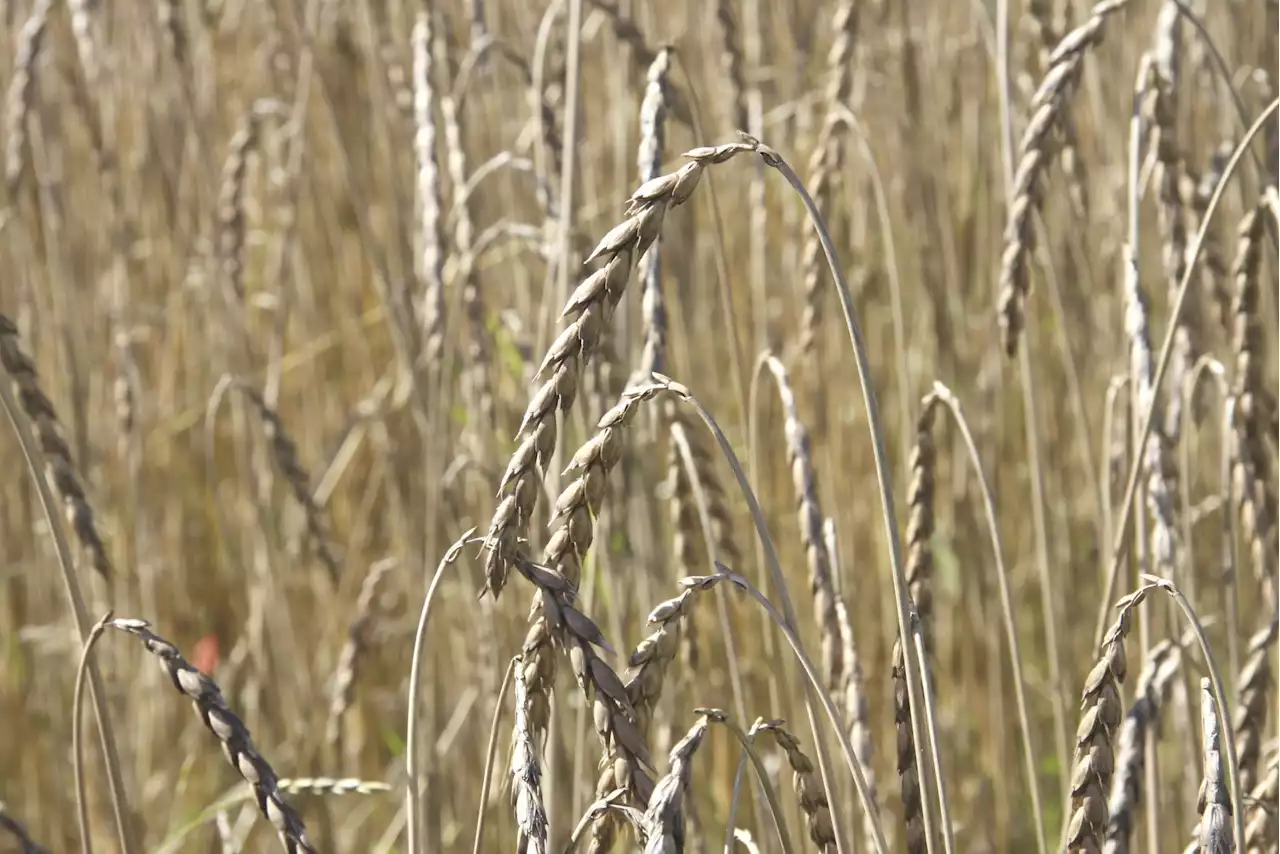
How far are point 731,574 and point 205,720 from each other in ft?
1.04

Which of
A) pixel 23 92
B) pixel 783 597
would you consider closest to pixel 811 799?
pixel 783 597

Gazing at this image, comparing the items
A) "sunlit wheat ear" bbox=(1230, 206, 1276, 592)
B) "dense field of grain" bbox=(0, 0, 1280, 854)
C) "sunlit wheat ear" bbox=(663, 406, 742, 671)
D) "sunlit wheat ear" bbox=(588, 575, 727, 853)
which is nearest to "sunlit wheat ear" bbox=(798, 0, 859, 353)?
"dense field of grain" bbox=(0, 0, 1280, 854)

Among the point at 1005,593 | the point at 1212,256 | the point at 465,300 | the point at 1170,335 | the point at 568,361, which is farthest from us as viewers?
the point at 465,300

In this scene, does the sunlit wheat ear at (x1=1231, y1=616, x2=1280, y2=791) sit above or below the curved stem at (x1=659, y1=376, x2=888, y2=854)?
below

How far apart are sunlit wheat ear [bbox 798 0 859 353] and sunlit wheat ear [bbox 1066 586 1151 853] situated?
0.61 metres

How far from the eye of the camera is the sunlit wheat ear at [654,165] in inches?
37.7

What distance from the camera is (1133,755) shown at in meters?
0.90

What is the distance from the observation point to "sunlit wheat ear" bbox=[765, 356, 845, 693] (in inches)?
37.0

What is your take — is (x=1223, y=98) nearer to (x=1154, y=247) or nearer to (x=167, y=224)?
(x=1154, y=247)

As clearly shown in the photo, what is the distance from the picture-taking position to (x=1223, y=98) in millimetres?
1610

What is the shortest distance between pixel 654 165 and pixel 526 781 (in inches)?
19.5

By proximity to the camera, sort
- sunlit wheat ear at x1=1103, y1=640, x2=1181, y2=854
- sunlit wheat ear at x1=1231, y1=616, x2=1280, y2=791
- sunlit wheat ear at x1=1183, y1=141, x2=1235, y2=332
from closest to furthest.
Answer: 1. sunlit wheat ear at x1=1103, y1=640, x2=1181, y2=854
2. sunlit wheat ear at x1=1231, y1=616, x2=1280, y2=791
3. sunlit wheat ear at x1=1183, y1=141, x2=1235, y2=332

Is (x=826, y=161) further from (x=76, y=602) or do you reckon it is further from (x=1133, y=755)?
(x=76, y=602)

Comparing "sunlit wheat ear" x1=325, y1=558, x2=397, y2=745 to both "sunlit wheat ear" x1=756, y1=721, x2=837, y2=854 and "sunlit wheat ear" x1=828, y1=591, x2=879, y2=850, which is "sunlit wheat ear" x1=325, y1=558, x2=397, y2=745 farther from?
"sunlit wheat ear" x1=756, y1=721, x2=837, y2=854
